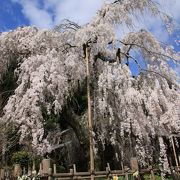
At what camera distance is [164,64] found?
415 inches

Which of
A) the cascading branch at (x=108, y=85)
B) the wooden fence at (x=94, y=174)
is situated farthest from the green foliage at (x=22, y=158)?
the wooden fence at (x=94, y=174)

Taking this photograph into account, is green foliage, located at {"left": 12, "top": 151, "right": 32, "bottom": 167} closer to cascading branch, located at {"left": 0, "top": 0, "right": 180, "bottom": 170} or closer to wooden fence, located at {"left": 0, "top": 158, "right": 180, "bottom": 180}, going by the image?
cascading branch, located at {"left": 0, "top": 0, "right": 180, "bottom": 170}

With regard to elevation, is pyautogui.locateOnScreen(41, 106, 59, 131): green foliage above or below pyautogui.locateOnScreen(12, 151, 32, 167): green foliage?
above

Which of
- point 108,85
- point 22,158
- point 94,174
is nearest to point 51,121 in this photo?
point 22,158

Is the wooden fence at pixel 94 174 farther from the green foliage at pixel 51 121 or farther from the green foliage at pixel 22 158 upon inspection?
the green foliage at pixel 51 121

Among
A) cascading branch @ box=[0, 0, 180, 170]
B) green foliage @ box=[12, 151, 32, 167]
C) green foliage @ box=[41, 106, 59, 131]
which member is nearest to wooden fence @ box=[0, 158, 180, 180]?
cascading branch @ box=[0, 0, 180, 170]

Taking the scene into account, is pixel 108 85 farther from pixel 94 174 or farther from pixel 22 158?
pixel 22 158

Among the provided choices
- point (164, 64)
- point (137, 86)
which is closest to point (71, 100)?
point (137, 86)

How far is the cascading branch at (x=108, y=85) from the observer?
9411mm

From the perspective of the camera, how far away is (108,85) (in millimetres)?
9602

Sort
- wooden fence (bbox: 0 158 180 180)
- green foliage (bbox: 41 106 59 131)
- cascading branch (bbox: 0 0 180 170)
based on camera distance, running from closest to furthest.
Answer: wooden fence (bbox: 0 158 180 180) → cascading branch (bbox: 0 0 180 170) → green foliage (bbox: 41 106 59 131)

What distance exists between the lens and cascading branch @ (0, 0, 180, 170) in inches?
371

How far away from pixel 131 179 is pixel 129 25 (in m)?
4.67

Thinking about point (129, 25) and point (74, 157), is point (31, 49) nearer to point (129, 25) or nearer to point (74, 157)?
point (129, 25)
